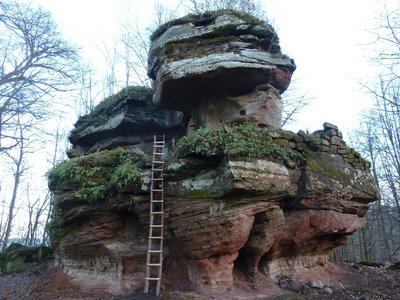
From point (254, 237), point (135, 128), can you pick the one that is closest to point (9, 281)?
point (135, 128)

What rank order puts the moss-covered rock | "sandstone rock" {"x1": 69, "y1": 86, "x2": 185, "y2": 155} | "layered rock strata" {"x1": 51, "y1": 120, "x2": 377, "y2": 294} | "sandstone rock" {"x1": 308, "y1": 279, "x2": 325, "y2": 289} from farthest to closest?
"sandstone rock" {"x1": 69, "y1": 86, "x2": 185, "y2": 155}, the moss-covered rock, "sandstone rock" {"x1": 308, "y1": 279, "x2": 325, "y2": 289}, "layered rock strata" {"x1": 51, "y1": 120, "x2": 377, "y2": 294}

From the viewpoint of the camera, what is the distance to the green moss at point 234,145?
8.79m

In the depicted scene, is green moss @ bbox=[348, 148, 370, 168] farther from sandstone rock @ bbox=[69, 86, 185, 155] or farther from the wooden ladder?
sandstone rock @ bbox=[69, 86, 185, 155]

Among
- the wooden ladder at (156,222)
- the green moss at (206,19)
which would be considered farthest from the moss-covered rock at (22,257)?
the green moss at (206,19)

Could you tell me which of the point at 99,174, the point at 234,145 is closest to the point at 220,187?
the point at 234,145

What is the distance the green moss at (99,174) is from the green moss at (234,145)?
1.46 metres

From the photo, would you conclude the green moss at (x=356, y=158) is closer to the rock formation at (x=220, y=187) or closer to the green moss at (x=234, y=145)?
the rock formation at (x=220, y=187)

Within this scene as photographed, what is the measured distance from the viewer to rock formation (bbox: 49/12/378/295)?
8.59 meters

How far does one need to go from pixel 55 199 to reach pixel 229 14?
9.24 m

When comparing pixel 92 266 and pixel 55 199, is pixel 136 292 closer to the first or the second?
pixel 92 266

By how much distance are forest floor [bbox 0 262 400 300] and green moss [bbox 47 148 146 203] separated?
8.80 feet

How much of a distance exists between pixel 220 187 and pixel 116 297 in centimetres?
408

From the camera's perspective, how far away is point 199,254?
845cm

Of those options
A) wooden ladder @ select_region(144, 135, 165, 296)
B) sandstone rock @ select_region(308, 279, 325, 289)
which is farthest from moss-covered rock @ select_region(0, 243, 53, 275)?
sandstone rock @ select_region(308, 279, 325, 289)
